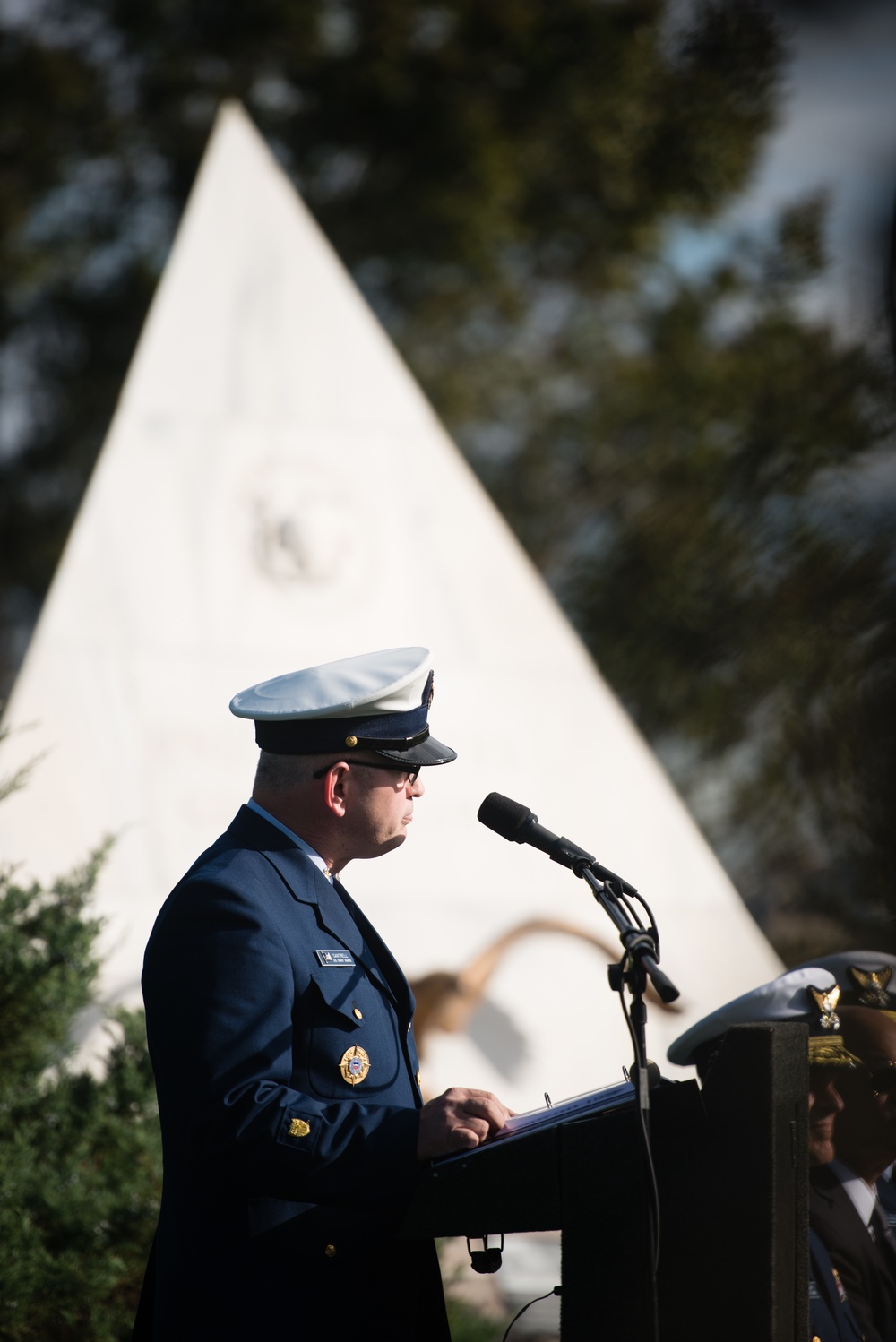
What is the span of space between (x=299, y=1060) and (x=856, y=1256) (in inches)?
57.3

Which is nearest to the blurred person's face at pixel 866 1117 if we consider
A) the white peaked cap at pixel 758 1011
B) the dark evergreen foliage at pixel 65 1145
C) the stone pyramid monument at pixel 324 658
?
the white peaked cap at pixel 758 1011

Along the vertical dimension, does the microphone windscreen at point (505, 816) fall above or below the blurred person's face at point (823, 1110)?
above

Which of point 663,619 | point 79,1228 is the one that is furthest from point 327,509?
point 663,619

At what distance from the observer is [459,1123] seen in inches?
71.3

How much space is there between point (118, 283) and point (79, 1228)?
13.1 meters

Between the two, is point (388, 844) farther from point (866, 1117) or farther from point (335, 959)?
point (866, 1117)

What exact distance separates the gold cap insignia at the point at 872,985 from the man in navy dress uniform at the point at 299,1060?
1.27m

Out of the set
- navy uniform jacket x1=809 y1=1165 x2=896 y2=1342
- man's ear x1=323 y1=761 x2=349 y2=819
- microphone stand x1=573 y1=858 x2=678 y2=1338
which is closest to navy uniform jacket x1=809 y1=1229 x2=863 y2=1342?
navy uniform jacket x1=809 y1=1165 x2=896 y2=1342

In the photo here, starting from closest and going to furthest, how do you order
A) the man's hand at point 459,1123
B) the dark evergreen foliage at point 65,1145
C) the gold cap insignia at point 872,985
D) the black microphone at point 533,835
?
the man's hand at point 459,1123 → the black microphone at point 533,835 → the gold cap insignia at point 872,985 → the dark evergreen foliage at point 65,1145

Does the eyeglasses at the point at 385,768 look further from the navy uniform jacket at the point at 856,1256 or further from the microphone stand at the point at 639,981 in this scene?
the navy uniform jacket at the point at 856,1256

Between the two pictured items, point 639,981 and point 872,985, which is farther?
point 872,985

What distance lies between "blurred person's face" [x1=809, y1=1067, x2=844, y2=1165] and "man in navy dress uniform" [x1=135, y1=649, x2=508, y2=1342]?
3.34 ft

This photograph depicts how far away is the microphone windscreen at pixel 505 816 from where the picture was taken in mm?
2053

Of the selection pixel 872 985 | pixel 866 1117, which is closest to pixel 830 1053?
pixel 866 1117
